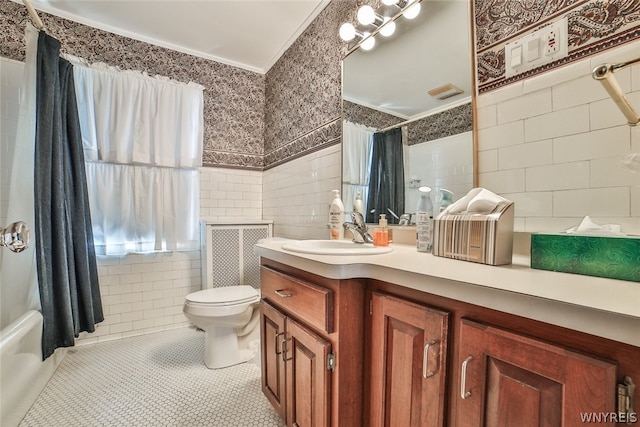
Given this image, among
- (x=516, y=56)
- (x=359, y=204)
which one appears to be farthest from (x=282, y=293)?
(x=516, y=56)

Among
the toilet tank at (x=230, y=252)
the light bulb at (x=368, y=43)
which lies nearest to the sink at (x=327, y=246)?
the light bulb at (x=368, y=43)

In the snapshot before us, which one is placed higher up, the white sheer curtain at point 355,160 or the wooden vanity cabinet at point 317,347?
the white sheer curtain at point 355,160

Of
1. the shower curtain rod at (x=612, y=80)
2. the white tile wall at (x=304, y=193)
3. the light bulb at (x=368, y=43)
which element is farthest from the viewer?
the white tile wall at (x=304, y=193)

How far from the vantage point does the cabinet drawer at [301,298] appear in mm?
928

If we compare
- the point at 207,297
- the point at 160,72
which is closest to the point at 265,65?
the point at 160,72

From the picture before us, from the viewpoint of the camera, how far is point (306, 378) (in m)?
1.04

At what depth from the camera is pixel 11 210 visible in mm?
1521

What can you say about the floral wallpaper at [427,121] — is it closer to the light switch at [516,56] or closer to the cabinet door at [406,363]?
the light switch at [516,56]

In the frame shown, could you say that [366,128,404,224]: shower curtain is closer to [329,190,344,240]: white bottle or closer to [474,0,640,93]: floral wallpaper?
[329,190,344,240]: white bottle

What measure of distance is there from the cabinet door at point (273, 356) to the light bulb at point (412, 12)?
1.52 metres

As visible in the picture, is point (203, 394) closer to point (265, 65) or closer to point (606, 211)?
point (606, 211)

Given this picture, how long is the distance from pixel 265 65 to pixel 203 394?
273cm

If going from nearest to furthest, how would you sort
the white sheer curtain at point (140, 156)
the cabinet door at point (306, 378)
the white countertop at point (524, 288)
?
the white countertop at point (524, 288) → the cabinet door at point (306, 378) → the white sheer curtain at point (140, 156)

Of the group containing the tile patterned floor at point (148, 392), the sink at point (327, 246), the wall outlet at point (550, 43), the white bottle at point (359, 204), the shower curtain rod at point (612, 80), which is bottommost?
the tile patterned floor at point (148, 392)
